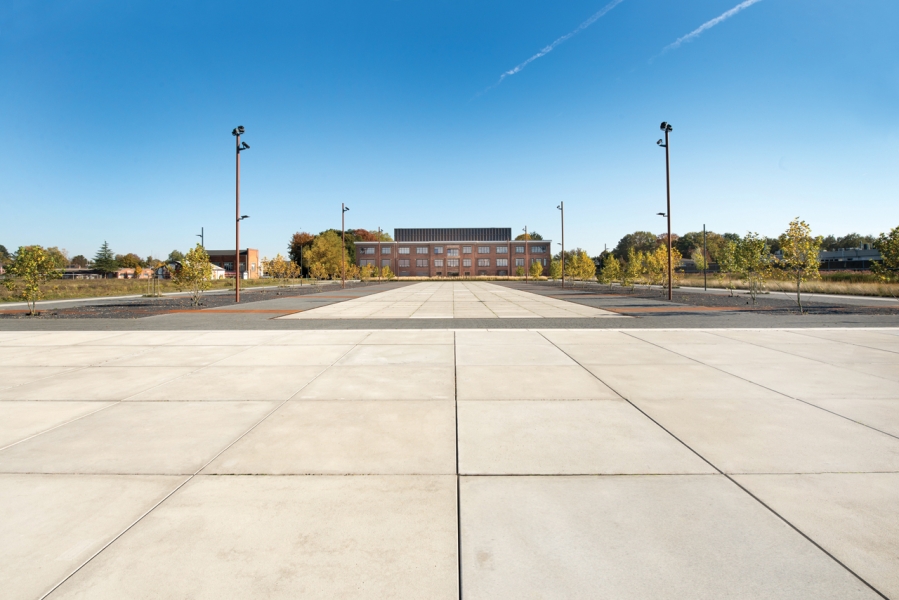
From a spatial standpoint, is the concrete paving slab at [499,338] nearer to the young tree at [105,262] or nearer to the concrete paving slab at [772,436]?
the concrete paving slab at [772,436]

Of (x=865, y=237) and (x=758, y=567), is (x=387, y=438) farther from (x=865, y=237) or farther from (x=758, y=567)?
(x=865, y=237)

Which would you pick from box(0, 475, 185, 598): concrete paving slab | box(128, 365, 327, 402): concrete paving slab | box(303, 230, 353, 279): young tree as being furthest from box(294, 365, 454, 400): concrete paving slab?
box(303, 230, 353, 279): young tree

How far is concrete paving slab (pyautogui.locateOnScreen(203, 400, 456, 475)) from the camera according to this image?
13.0 feet

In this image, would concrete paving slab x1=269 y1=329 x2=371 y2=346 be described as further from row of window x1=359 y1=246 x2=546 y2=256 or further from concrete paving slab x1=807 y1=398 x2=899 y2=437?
row of window x1=359 y1=246 x2=546 y2=256

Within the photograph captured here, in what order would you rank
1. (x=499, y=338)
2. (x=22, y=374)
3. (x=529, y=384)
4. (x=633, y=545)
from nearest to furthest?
(x=633, y=545)
(x=529, y=384)
(x=22, y=374)
(x=499, y=338)

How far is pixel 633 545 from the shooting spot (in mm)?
2824

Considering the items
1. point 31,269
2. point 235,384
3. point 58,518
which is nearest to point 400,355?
point 235,384

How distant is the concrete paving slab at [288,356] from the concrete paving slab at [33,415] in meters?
2.60

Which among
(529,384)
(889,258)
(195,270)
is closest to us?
(529,384)

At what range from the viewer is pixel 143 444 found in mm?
4527

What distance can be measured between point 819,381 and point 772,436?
314cm

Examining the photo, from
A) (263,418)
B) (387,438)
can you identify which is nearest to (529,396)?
(387,438)

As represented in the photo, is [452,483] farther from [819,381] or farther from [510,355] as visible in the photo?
[819,381]

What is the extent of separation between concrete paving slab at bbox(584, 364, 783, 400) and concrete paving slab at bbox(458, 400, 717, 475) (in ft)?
2.98
